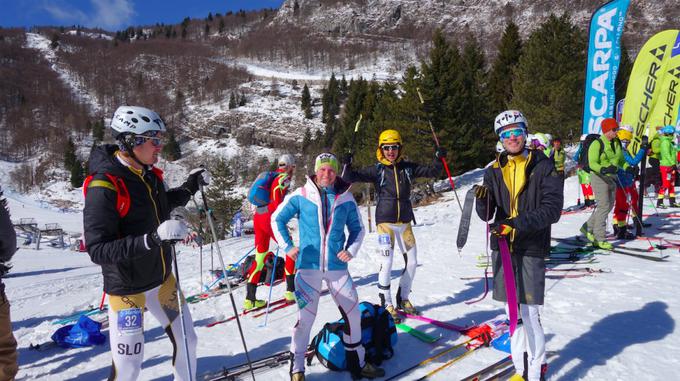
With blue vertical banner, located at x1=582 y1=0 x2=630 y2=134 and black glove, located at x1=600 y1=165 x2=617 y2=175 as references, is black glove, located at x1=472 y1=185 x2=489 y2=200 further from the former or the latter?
blue vertical banner, located at x1=582 y1=0 x2=630 y2=134

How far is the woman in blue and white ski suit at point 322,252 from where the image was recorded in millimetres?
3777

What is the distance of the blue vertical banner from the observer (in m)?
12.5

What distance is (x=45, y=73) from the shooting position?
5162 inches

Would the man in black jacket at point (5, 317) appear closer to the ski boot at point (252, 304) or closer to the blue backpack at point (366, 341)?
the blue backpack at point (366, 341)

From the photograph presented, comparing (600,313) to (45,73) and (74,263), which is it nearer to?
(74,263)

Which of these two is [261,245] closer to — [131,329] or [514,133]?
[131,329]

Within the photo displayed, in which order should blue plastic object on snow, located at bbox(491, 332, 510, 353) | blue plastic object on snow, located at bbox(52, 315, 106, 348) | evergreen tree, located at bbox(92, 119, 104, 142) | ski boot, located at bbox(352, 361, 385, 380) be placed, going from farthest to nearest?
evergreen tree, located at bbox(92, 119, 104, 142)
blue plastic object on snow, located at bbox(52, 315, 106, 348)
blue plastic object on snow, located at bbox(491, 332, 510, 353)
ski boot, located at bbox(352, 361, 385, 380)

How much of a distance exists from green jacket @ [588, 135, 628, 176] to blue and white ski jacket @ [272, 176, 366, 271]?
650 centimetres

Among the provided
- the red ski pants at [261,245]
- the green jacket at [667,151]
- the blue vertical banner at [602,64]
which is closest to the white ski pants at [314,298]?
the red ski pants at [261,245]

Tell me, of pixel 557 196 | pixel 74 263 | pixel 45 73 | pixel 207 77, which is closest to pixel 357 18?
pixel 207 77

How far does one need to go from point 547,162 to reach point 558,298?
347 cm

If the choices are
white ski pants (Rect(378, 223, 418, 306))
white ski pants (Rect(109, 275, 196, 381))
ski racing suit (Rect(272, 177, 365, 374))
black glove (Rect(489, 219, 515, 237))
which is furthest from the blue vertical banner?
white ski pants (Rect(109, 275, 196, 381))

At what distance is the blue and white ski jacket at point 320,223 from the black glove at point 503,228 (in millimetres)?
1307

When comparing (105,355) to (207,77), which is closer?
(105,355)
